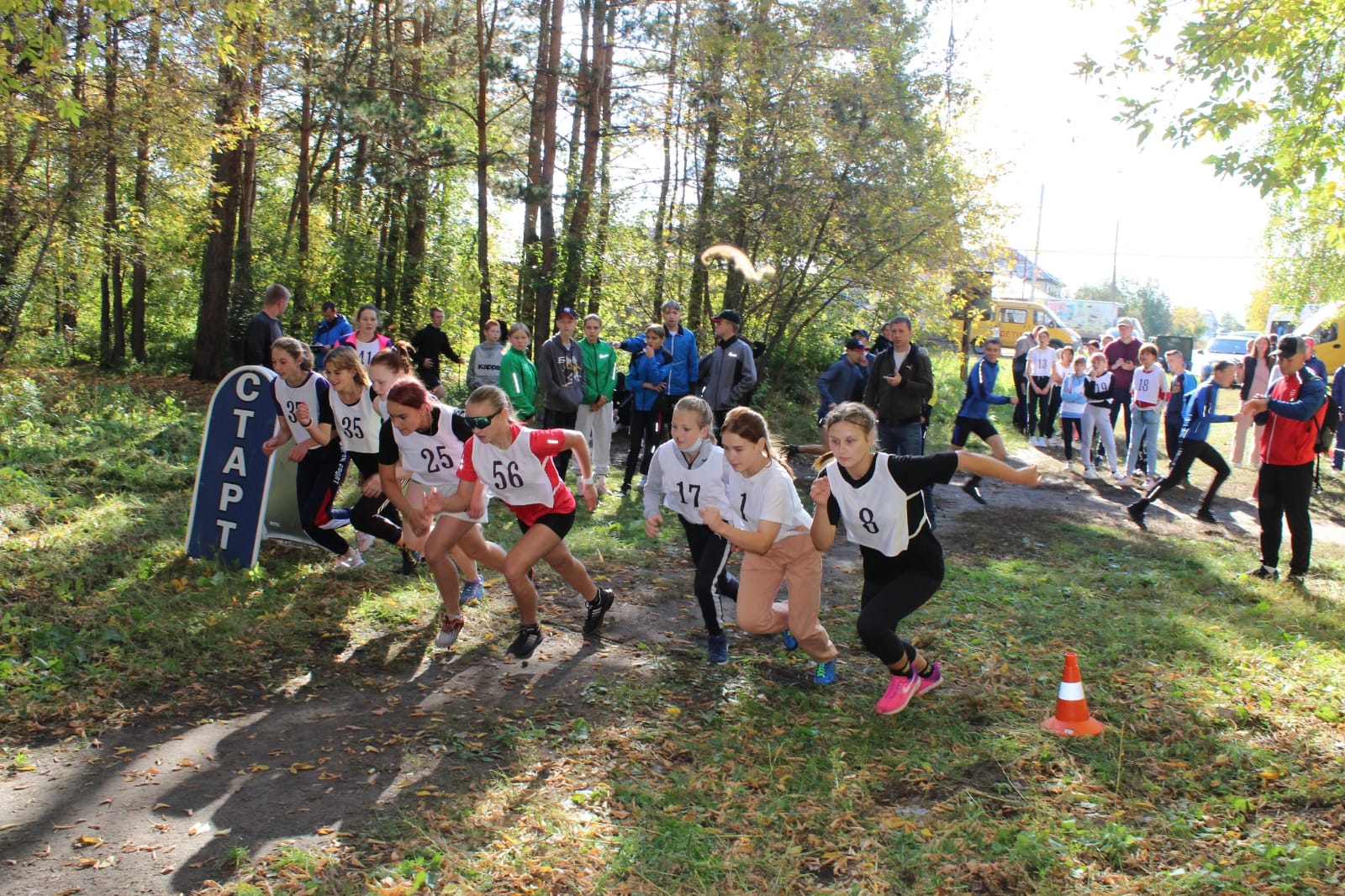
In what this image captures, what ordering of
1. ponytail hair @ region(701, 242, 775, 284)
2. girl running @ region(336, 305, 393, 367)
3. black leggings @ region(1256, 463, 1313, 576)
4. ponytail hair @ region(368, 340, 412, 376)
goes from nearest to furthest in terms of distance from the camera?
ponytail hair @ region(368, 340, 412, 376) → black leggings @ region(1256, 463, 1313, 576) → girl running @ region(336, 305, 393, 367) → ponytail hair @ region(701, 242, 775, 284)

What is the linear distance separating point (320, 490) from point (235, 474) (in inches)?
23.1

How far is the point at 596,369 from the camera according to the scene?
35.7 ft

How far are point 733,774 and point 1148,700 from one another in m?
Answer: 2.50

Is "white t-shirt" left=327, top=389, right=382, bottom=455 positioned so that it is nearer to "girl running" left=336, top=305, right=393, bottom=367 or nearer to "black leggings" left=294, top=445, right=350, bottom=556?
"black leggings" left=294, top=445, right=350, bottom=556

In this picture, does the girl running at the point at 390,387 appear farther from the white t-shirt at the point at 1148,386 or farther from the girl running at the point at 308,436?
the white t-shirt at the point at 1148,386

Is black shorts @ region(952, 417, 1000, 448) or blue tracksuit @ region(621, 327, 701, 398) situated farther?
black shorts @ region(952, 417, 1000, 448)

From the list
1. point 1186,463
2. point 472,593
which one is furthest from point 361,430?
point 1186,463

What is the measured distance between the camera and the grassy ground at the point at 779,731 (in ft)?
12.4

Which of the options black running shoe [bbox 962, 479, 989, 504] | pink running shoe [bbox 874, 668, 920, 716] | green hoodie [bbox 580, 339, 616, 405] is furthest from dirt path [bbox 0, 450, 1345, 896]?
black running shoe [bbox 962, 479, 989, 504]

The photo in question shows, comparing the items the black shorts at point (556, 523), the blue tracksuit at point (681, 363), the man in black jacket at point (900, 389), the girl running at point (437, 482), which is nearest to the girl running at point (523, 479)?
the black shorts at point (556, 523)

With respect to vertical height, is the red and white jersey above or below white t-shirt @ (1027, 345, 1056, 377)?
below

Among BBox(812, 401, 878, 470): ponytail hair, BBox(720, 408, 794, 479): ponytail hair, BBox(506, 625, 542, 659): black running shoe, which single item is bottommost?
BBox(506, 625, 542, 659): black running shoe

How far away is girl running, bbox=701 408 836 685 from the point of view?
17.9ft

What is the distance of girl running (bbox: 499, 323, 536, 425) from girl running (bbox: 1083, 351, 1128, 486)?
27.5 ft
